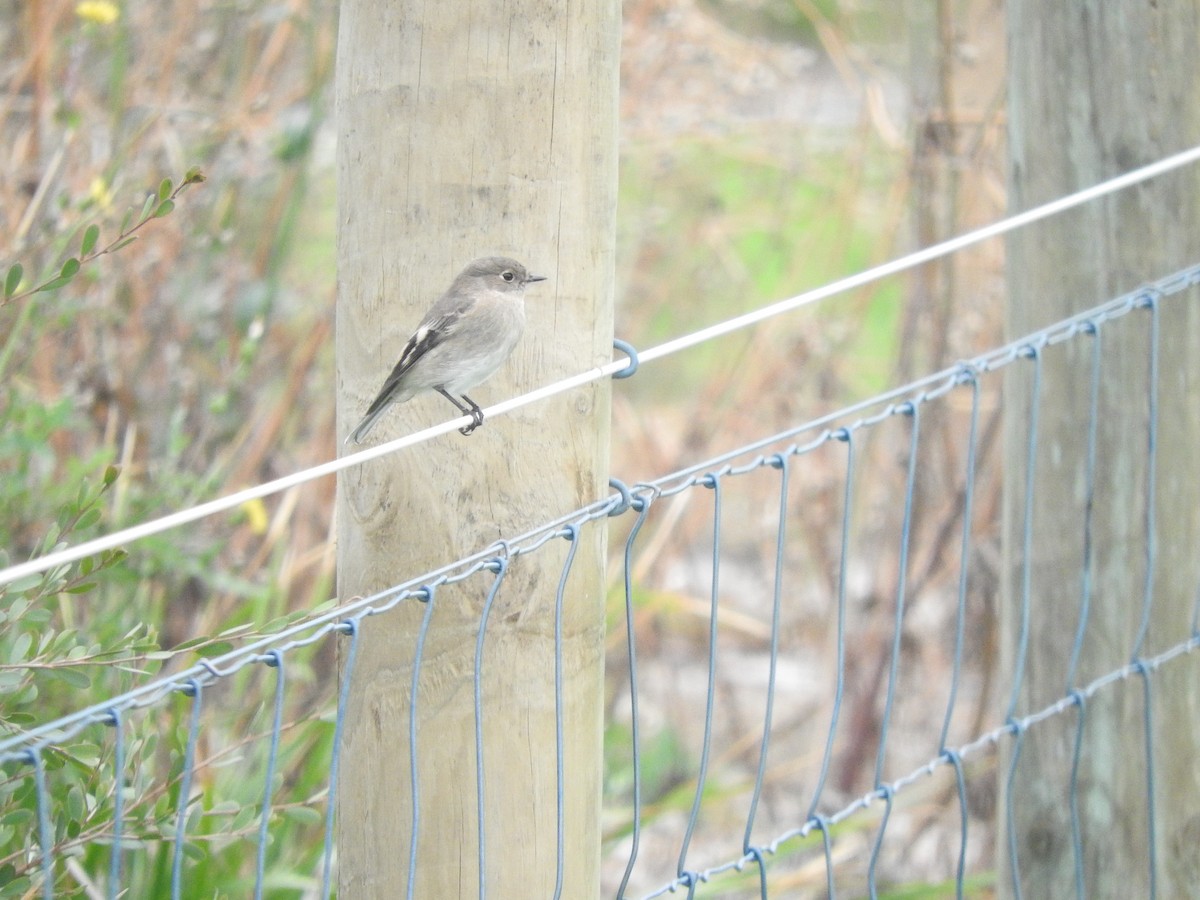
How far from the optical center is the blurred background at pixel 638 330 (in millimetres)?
3416

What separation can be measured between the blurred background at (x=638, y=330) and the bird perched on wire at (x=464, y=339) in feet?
4.46

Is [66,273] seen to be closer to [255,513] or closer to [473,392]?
[473,392]

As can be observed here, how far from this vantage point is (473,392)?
1.69 m

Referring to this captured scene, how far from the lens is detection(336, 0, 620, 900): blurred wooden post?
1.63 meters

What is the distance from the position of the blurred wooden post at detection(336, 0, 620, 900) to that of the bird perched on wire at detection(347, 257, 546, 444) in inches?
0.8

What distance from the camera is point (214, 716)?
3.38m

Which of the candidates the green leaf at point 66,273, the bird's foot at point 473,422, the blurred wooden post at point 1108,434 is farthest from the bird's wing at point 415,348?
the blurred wooden post at point 1108,434

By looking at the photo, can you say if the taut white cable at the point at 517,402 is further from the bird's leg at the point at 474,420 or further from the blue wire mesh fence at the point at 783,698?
the blue wire mesh fence at the point at 783,698

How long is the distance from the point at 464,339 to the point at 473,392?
16cm

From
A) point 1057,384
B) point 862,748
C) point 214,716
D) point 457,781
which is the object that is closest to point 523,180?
point 457,781

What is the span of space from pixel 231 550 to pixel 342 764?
233 centimetres

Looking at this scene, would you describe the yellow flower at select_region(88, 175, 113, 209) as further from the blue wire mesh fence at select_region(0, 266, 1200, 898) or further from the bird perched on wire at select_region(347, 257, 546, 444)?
the bird perched on wire at select_region(347, 257, 546, 444)

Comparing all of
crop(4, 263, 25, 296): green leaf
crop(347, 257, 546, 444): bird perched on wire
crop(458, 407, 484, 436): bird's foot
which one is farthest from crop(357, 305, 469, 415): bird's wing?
crop(4, 263, 25, 296): green leaf

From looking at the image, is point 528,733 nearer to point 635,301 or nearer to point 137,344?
point 137,344
